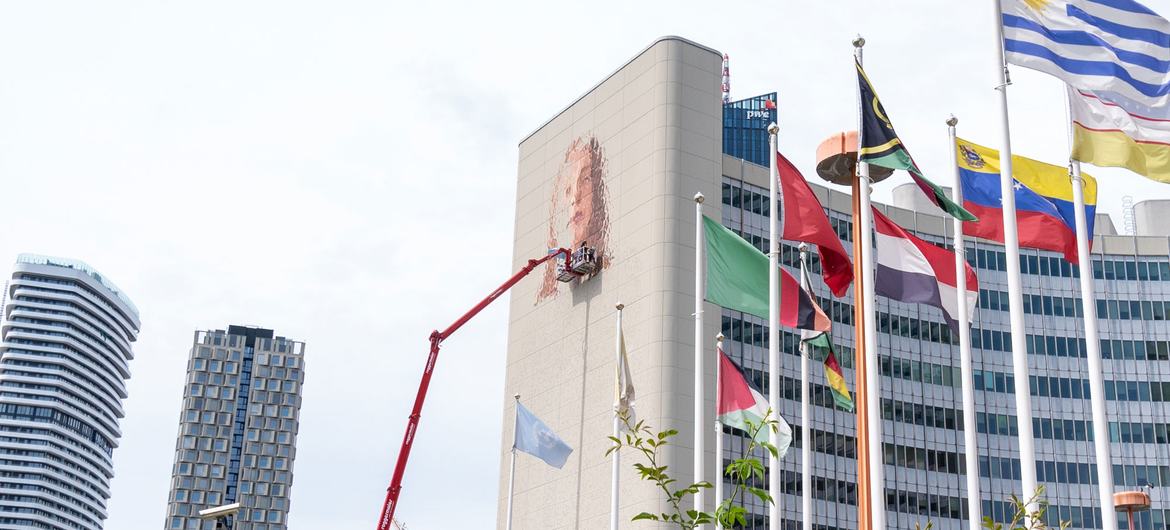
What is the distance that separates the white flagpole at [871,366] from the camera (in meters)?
27.8

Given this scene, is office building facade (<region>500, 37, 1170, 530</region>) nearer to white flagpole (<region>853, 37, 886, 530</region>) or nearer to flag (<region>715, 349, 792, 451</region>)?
flag (<region>715, 349, 792, 451</region>)

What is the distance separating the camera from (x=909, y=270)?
32094 mm

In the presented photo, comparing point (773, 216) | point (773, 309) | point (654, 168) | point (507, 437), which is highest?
point (654, 168)

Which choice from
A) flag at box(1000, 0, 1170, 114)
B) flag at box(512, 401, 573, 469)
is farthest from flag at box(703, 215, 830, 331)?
flag at box(512, 401, 573, 469)

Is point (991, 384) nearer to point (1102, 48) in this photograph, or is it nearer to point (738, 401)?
point (738, 401)

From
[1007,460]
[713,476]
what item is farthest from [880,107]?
[1007,460]

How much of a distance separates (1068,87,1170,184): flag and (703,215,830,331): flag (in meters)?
10.6

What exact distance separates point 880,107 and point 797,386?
231ft

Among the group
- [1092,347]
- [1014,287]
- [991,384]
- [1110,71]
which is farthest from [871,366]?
[991,384]

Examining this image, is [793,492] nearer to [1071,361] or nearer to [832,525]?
[832,525]

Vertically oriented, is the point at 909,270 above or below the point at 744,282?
below

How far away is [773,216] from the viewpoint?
122 feet

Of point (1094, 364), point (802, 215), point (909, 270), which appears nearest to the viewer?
point (1094, 364)

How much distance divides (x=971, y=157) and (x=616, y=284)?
6756cm
